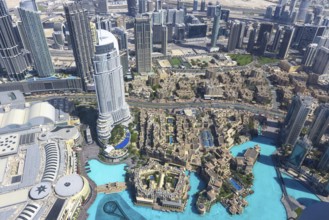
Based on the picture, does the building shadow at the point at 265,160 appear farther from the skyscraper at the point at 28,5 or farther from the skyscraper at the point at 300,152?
the skyscraper at the point at 28,5

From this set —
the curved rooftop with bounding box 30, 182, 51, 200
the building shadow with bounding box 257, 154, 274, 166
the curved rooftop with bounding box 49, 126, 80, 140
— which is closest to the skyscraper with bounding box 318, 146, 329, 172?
the building shadow with bounding box 257, 154, 274, 166

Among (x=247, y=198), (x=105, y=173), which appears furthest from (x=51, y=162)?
(x=247, y=198)

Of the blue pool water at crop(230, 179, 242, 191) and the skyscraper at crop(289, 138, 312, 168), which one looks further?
the skyscraper at crop(289, 138, 312, 168)

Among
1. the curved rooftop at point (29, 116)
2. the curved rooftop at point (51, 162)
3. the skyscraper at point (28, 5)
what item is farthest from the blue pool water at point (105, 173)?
the skyscraper at point (28, 5)

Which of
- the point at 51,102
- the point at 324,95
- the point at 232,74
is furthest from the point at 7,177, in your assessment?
the point at 324,95

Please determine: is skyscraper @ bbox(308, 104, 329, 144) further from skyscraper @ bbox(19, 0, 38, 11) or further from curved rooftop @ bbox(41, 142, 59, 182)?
skyscraper @ bbox(19, 0, 38, 11)

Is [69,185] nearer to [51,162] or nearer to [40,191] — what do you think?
[40,191]
